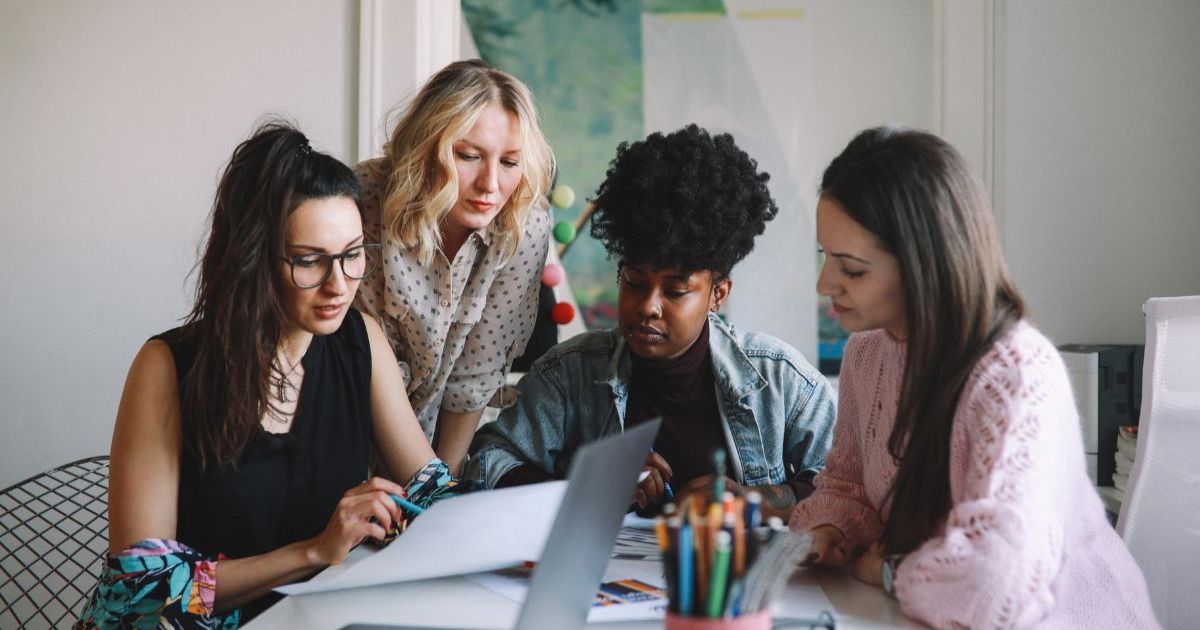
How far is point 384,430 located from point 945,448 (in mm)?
852

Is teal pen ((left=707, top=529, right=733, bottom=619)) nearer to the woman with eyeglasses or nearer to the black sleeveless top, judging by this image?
the woman with eyeglasses

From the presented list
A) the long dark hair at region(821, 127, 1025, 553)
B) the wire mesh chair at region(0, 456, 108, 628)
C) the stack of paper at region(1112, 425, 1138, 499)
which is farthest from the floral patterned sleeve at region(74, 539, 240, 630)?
the stack of paper at region(1112, 425, 1138, 499)

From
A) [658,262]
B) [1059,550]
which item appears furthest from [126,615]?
[1059,550]

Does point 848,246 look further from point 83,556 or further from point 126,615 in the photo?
point 83,556

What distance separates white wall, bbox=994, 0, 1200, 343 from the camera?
2.48 meters

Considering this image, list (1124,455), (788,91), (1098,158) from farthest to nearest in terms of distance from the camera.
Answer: (788,91) < (1098,158) < (1124,455)

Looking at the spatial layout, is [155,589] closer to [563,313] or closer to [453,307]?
[453,307]

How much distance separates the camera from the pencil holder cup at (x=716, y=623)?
738 millimetres

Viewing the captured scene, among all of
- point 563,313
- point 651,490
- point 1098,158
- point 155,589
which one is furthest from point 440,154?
point 1098,158

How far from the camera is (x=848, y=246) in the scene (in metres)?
1.17

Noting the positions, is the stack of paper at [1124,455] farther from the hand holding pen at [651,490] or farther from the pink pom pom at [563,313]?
the pink pom pom at [563,313]

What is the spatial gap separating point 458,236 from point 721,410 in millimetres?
572

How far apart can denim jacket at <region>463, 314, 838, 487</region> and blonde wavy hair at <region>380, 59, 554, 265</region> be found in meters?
0.28

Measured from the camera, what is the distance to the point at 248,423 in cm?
137
